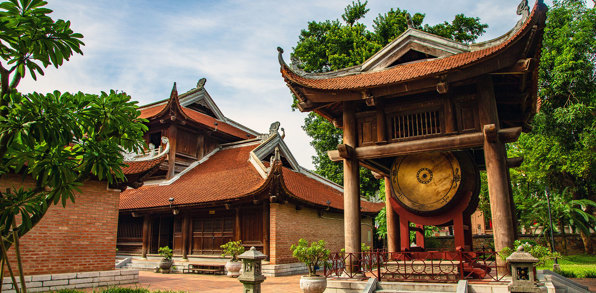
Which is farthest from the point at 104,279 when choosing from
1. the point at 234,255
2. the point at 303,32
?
the point at 303,32

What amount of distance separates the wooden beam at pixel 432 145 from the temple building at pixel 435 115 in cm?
2

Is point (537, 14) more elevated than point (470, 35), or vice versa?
point (470, 35)

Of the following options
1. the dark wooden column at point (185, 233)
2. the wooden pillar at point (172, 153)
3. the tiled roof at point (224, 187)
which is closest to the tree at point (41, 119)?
the tiled roof at point (224, 187)

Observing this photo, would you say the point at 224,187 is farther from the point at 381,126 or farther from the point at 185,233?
the point at 381,126

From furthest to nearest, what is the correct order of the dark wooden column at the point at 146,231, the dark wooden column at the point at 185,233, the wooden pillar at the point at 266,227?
the dark wooden column at the point at 146,231
the dark wooden column at the point at 185,233
the wooden pillar at the point at 266,227

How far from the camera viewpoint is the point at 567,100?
23.2 m

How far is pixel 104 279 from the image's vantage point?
40.2ft

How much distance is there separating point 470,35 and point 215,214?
21.8m

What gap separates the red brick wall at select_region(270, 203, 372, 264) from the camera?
16688mm

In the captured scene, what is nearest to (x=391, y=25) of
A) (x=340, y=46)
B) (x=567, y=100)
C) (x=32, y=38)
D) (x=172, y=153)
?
(x=340, y=46)

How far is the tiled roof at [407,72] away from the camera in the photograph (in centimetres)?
891

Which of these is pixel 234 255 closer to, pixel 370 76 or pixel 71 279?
pixel 71 279

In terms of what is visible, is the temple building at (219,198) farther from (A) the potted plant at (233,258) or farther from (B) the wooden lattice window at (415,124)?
(B) the wooden lattice window at (415,124)

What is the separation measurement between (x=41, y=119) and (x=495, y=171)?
8.55 metres
